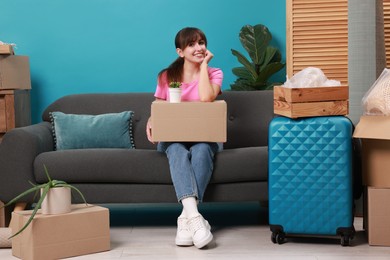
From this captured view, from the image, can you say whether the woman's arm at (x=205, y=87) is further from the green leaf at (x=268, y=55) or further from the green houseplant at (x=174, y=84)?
the green leaf at (x=268, y=55)

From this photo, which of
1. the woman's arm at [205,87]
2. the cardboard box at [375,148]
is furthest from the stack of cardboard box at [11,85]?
the cardboard box at [375,148]

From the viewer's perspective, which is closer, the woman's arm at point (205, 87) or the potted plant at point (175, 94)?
the potted plant at point (175, 94)

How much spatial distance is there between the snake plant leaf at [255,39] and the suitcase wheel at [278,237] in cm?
158

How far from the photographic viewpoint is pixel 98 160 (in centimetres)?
338

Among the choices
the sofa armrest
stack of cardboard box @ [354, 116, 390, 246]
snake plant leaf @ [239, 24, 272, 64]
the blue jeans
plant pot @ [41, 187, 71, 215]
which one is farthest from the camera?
snake plant leaf @ [239, 24, 272, 64]

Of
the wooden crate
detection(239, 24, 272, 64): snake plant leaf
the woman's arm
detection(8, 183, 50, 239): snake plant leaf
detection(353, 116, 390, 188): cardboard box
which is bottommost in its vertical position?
detection(8, 183, 50, 239): snake plant leaf

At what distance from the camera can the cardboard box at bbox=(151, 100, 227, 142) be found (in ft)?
10.5

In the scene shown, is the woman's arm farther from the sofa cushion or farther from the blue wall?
the blue wall

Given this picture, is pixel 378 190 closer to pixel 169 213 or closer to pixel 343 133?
pixel 343 133

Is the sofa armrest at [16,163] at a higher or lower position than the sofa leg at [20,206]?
higher

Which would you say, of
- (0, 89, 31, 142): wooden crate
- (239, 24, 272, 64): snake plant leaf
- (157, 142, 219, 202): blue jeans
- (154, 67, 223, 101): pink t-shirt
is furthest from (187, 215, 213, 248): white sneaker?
(239, 24, 272, 64): snake plant leaf

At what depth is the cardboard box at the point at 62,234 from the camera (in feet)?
9.23

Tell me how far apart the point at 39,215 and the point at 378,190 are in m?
1.45

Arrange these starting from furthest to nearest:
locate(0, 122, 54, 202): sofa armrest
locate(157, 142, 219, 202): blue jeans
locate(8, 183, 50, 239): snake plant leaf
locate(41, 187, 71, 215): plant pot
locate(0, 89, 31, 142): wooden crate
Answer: locate(0, 89, 31, 142): wooden crate → locate(0, 122, 54, 202): sofa armrest → locate(157, 142, 219, 202): blue jeans → locate(41, 187, 71, 215): plant pot → locate(8, 183, 50, 239): snake plant leaf
